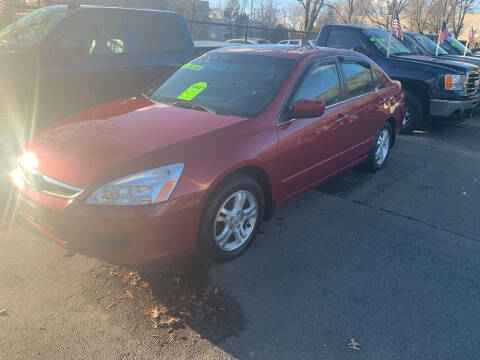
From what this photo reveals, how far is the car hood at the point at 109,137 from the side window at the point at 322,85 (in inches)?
36.1

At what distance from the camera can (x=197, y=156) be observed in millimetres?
2961

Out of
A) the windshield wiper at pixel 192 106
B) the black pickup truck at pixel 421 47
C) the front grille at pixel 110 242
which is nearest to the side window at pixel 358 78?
the windshield wiper at pixel 192 106

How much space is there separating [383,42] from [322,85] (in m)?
5.33

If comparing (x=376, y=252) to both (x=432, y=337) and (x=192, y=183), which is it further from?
(x=192, y=183)

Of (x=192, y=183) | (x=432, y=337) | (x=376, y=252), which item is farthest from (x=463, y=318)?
(x=192, y=183)

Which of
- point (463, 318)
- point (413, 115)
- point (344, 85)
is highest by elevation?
point (344, 85)

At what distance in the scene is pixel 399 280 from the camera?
3283 millimetres

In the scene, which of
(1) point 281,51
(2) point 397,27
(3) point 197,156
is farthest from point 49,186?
(2) point 397,27

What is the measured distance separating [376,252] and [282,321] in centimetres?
136

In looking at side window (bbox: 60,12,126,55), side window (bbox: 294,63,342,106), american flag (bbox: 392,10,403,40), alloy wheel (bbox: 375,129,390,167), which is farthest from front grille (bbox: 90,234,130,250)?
american flag (bbox: 392,10,403,40)

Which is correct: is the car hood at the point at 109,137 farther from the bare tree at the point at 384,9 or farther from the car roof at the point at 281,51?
the bare tree at the point at 384,9

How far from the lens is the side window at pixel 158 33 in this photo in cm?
645

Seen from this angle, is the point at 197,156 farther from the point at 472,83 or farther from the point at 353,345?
the point at 472,83

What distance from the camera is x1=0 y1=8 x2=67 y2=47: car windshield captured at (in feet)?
18.3
